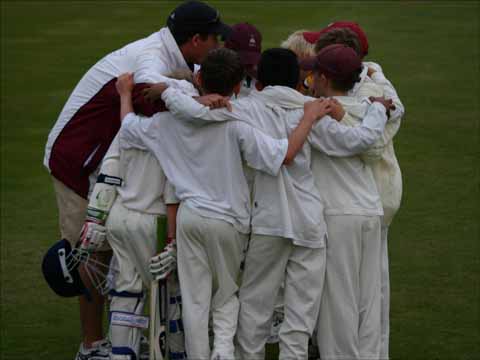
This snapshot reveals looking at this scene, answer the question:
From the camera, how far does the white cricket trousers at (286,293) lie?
16.3ft

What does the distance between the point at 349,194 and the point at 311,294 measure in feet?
1.78

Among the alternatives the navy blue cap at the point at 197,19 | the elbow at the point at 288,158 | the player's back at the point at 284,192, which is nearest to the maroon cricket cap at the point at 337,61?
the player's back at the point at 284,192

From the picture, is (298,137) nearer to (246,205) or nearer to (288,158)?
(288,158)

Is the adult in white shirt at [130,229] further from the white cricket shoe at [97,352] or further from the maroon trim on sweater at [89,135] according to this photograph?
the white cricket shoe at [97,352]

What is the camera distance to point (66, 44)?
16203mm

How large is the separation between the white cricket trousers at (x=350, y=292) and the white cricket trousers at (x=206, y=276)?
1.51ft

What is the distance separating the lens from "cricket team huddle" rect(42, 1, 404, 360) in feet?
16.2

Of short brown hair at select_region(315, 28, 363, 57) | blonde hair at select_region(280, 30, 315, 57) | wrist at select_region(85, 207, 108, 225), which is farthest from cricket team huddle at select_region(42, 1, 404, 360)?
blonde hair at select_region(280, 30, 315, 57)

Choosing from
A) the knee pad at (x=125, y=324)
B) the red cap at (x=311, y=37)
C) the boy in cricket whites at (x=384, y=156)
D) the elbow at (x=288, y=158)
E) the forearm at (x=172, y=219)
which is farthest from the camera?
the red cap at (x=311, y=37)

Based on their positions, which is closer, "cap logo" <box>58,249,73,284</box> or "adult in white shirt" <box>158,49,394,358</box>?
"adult in white shirt" <box>158,49,394,358</box>

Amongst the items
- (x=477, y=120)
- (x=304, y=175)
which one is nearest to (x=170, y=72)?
(x=304, y=175)

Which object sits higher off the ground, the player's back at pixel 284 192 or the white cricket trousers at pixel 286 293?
the player's back at pixel 284 192

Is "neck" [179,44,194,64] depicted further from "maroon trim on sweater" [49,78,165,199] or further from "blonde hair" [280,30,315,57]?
"blonde hair" [280,30,315,57]

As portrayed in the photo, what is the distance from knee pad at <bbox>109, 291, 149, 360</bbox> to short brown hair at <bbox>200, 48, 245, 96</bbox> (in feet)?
3.84
